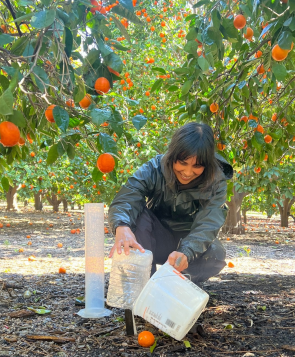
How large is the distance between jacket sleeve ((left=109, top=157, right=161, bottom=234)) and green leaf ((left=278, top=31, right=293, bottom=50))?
1.01m

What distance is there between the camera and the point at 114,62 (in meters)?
1.54

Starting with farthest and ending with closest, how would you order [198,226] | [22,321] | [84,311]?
1. [84,311]
2. [22,321]
3. [198,226]

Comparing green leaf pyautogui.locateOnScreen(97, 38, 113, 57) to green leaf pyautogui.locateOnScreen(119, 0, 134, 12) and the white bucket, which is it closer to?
green leaf pyautogui.locateOnScreen(119, 0, 134, 12)

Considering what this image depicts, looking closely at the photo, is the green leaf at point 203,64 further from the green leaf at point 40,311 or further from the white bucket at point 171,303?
the green leaf at point 40,311

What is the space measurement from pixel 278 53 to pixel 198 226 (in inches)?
38.1

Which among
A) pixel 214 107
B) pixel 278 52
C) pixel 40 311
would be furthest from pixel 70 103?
pixel 40 311

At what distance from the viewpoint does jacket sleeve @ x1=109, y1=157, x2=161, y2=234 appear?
192 cm

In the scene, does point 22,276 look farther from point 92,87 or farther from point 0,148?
point 92,87

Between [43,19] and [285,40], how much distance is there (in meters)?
1.04

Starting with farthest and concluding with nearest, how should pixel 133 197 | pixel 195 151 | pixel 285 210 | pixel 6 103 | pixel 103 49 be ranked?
pixel 285 210 → pixel 133 197 → pixel 195 151 → pixel 103 49 → pixel 6 103

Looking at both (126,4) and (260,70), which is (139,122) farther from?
(260,70)

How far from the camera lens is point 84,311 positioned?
2.36 m

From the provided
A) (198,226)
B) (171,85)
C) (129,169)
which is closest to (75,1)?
(198,226)

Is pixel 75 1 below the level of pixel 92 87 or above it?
above
